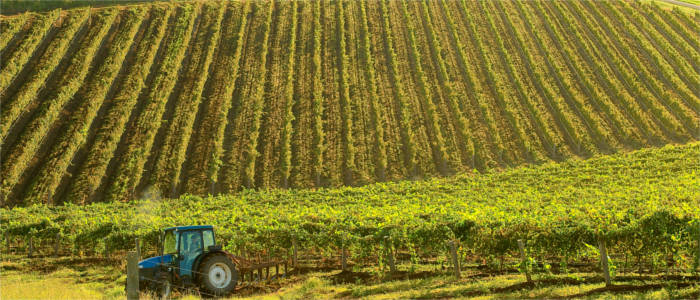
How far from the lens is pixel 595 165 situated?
1371 inches

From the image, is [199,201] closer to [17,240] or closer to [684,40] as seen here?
[17,240]

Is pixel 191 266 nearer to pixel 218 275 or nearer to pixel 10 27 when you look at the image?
pixel 218 275

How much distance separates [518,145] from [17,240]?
3438cm

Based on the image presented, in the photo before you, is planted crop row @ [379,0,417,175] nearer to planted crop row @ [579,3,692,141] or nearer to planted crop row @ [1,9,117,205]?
planted crop row @ [579,3,692,141]

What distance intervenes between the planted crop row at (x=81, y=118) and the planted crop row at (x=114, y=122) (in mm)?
907

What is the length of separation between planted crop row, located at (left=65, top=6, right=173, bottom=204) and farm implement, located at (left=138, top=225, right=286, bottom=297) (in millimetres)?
23924

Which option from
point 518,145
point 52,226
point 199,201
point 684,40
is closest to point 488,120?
point 518,145

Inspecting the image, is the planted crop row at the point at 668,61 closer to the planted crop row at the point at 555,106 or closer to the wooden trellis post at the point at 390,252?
the planted crop row at the point at 555,106

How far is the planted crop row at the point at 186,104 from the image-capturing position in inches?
1474

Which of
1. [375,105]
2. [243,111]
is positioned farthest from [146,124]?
[375,105]

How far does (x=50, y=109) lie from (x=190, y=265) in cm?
3421

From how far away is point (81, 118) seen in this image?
4153cm

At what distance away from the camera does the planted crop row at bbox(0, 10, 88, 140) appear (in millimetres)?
40688

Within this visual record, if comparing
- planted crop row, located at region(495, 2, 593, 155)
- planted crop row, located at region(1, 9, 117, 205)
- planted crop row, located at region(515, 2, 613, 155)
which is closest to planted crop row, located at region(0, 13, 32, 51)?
planted crop row, located at region(1, 9, 117, 205)
